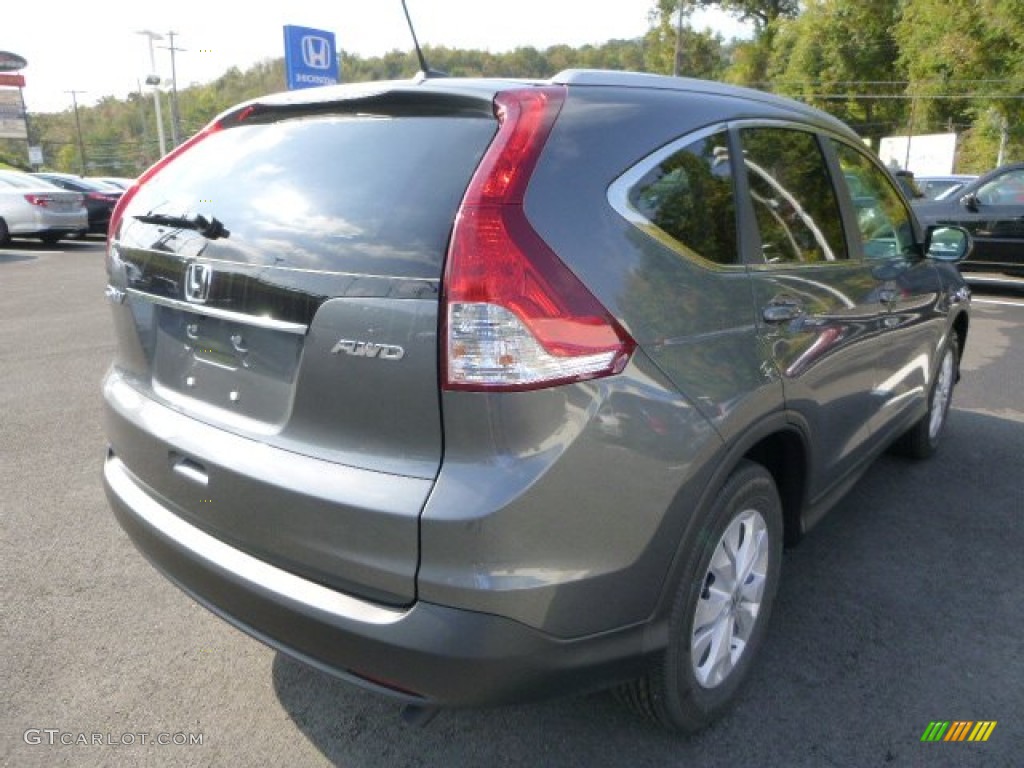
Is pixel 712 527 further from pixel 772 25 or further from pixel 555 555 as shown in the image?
pixel 772 25

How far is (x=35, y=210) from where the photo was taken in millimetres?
15031

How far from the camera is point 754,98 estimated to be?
2475mm

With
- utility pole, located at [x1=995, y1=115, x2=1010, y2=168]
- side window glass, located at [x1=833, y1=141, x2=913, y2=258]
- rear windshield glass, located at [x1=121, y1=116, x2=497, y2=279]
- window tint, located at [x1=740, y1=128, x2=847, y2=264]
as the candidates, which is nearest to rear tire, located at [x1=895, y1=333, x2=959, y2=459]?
side window glass, located at [x1=833, y1=141, x2=913, y2=258]

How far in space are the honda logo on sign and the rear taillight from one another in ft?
31.2

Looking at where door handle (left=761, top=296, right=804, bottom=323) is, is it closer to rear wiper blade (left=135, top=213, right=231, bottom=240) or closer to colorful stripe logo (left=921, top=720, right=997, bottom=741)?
colorful stripe logo (left=921, top=720, right=997, bottom=741)

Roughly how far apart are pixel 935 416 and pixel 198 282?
3.85 meters

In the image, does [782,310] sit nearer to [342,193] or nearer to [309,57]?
[342,193]

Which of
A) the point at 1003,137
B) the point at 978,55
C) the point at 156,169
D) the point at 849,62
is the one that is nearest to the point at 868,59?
the point at 849,62

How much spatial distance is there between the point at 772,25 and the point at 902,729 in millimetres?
62632

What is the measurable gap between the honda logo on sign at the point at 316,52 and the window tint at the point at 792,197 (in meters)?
8.76

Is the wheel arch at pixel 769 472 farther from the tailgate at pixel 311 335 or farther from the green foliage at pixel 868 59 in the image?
the green foliage at pixel 868 59

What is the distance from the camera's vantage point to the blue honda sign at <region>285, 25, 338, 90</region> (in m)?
9.82

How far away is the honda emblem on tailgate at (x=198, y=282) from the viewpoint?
196 cm

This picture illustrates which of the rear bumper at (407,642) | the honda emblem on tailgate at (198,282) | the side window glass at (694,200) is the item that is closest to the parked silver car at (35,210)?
the honda emblem on tailgate at (198,282)
